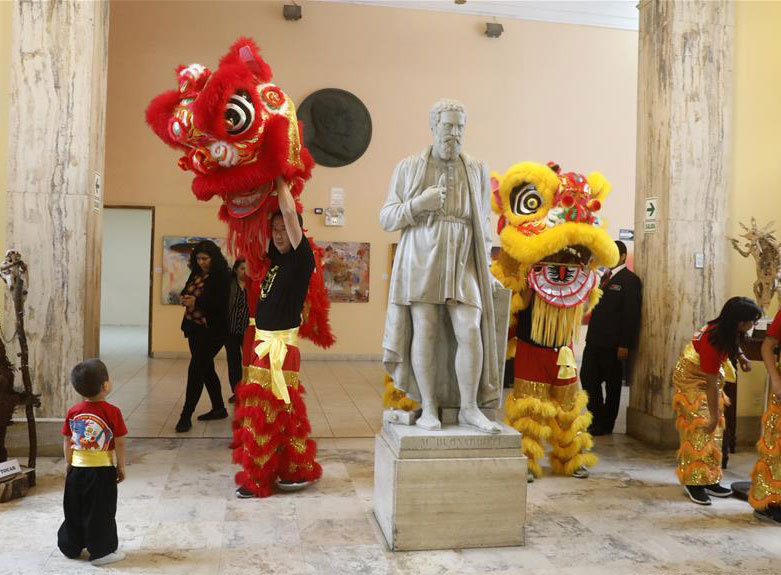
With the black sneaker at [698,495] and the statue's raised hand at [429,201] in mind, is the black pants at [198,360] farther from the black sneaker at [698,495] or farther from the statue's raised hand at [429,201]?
the black sneaker at [698,495]

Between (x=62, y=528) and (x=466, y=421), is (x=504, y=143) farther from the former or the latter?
(x=62, y=528)

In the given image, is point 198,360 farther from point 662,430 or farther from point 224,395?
point 662,430

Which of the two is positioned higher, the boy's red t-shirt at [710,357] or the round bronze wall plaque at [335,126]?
the round bronze wall plaque at [335,126]

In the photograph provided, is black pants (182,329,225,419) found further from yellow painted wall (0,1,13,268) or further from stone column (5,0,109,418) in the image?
yellow painted wall (0,1,13,268)

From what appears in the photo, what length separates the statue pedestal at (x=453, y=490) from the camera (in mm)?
3191

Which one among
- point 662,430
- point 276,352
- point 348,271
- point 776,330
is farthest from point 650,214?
point 348,271

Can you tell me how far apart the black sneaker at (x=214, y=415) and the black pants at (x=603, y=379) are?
302cm

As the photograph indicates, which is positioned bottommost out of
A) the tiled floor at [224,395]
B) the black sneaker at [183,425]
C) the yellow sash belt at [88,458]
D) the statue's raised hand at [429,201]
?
the tiled floor at [224,395]

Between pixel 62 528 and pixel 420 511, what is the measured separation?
155 cm

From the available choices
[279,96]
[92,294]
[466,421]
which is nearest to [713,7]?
[279,96]

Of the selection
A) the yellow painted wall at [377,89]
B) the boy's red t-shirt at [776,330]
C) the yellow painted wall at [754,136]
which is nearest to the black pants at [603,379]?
the yellow painted wall at [754,136]

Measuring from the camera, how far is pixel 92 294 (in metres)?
4.75

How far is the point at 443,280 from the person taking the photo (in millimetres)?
3336

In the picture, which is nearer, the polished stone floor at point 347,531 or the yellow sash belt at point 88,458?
the yellow sash belt at point 88,458
